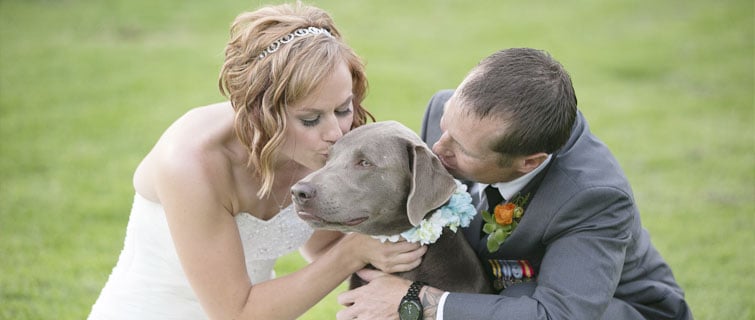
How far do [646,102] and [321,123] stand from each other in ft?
30.5

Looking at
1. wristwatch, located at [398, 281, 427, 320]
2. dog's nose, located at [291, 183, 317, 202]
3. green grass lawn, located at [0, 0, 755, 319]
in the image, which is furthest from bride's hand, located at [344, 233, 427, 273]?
green grass lawn, located at [0, 0, 755, 319]

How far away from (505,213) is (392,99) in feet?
24.6

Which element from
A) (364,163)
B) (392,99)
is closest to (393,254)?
(364,163)

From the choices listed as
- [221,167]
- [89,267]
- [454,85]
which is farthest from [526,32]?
[221,167]

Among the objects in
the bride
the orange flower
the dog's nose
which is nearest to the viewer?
the dog's nose

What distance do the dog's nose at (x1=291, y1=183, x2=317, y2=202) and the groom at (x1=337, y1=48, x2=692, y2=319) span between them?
2.39 feet

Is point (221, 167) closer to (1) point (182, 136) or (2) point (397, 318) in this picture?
(1) point (182, 136)

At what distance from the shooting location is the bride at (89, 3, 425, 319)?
4051mm

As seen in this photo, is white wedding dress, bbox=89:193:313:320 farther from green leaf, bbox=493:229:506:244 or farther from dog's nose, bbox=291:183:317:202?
green leaf, bbox=493:229:506:244

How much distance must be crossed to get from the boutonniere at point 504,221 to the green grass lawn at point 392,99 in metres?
2.29

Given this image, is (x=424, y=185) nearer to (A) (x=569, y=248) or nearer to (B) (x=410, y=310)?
(B) (x=410, y=310)

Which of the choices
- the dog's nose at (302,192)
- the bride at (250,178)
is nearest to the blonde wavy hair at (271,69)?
the bride at (250,178)

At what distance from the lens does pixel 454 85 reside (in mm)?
12398

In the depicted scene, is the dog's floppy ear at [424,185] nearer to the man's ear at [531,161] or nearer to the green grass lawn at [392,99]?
the man's ear at [531,161]
